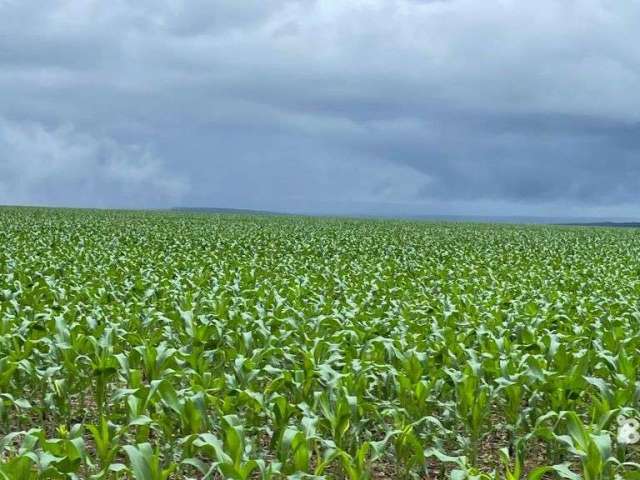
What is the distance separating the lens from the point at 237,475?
3.94m

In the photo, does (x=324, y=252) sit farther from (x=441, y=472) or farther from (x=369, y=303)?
(x=441, y=472)

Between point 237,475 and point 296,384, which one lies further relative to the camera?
point 296,384

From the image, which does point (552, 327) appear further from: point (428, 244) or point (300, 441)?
point (428, 244)

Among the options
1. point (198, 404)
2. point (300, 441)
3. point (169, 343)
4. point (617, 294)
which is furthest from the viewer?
point (617, 294)

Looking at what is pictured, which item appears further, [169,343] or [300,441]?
[169,343]

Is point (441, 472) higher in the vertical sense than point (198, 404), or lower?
lower

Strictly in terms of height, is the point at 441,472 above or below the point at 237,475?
below

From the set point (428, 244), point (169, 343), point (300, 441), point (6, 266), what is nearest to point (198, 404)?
point (300, 441)

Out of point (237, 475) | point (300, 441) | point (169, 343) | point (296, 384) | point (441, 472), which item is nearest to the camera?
point (237, 475)

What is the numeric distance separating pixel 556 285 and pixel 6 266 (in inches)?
492

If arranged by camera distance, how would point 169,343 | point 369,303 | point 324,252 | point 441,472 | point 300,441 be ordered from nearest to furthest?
point 300,441
point 441,472
point 169,343
point 369,303
point 324,252

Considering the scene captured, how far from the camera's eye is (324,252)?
2617 centimetres

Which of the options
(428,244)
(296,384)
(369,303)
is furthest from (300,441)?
(428,244)

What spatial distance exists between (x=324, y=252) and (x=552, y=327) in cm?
1569
